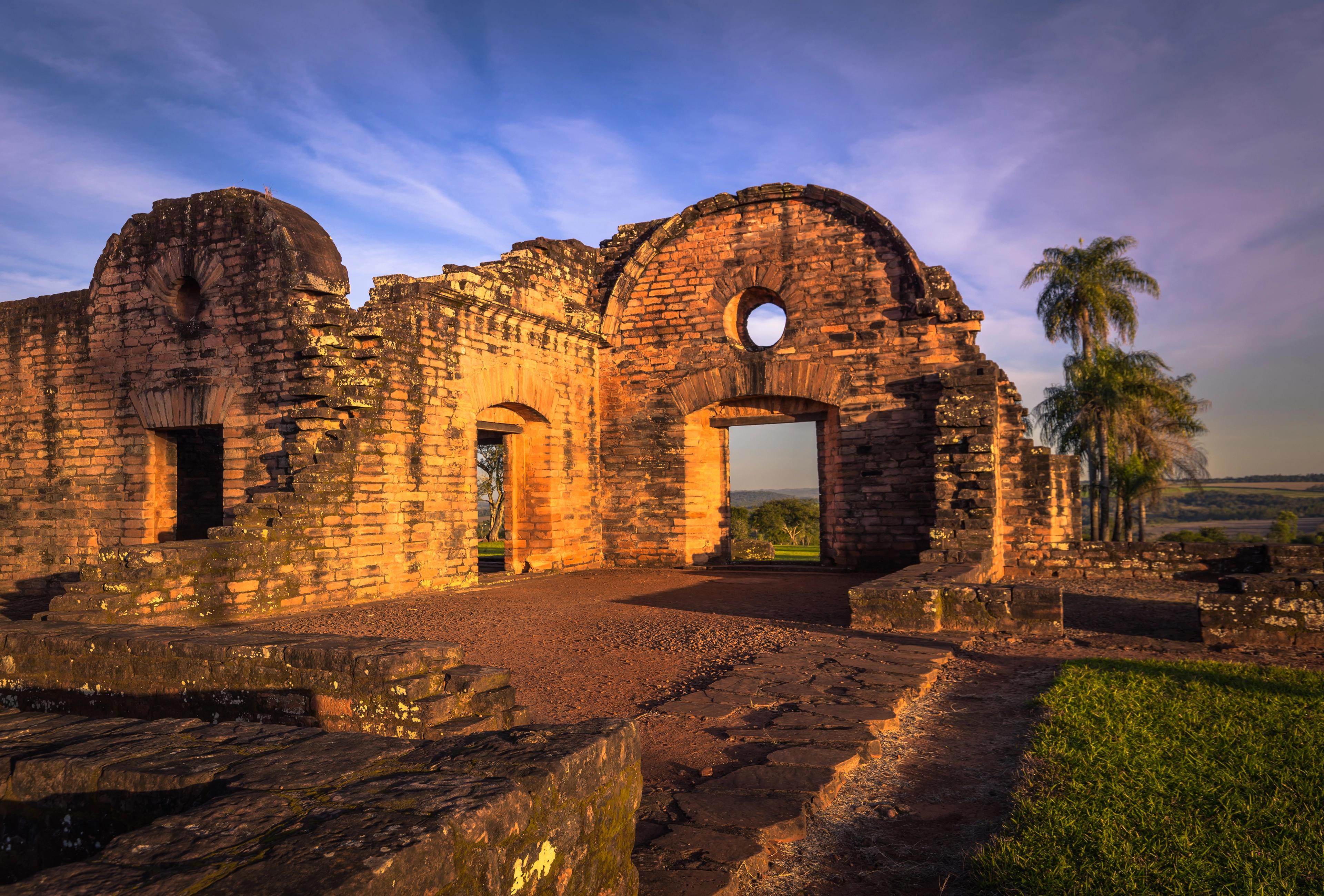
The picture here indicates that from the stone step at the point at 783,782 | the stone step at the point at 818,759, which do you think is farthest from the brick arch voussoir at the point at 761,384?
the stone step at the point at 783,782

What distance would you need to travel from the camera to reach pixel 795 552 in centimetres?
2362

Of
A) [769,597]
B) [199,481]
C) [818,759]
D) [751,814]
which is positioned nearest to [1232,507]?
[769,597]

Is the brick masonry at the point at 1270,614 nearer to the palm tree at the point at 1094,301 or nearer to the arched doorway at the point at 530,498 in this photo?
the arched doorway at the point at 530,498

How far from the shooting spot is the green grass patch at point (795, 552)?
20.1 metres

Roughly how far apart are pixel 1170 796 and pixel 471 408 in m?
8.93

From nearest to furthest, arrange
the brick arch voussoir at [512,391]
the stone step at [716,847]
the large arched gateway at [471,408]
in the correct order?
the stone step at [716,847] → the large arched gateway at [471,408] → the brick arch voussoir at [512,391]

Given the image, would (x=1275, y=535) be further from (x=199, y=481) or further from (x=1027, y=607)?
(x=199, y=481)

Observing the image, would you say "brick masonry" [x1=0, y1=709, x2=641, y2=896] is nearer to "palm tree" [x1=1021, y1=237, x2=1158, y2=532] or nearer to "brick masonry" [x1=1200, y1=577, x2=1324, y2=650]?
"brick masonry" [x1=1200, y1=577, x2=1324, y2=650]

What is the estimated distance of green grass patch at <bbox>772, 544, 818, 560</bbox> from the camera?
20062 mm

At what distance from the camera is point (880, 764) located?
3.71 metres

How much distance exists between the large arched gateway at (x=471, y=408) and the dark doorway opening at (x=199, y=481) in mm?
44

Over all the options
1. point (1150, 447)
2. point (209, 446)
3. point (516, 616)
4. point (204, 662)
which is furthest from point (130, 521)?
point (1150, 447)

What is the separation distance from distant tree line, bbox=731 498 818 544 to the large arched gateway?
22.2 m

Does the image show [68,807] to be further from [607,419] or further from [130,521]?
[607,419]
